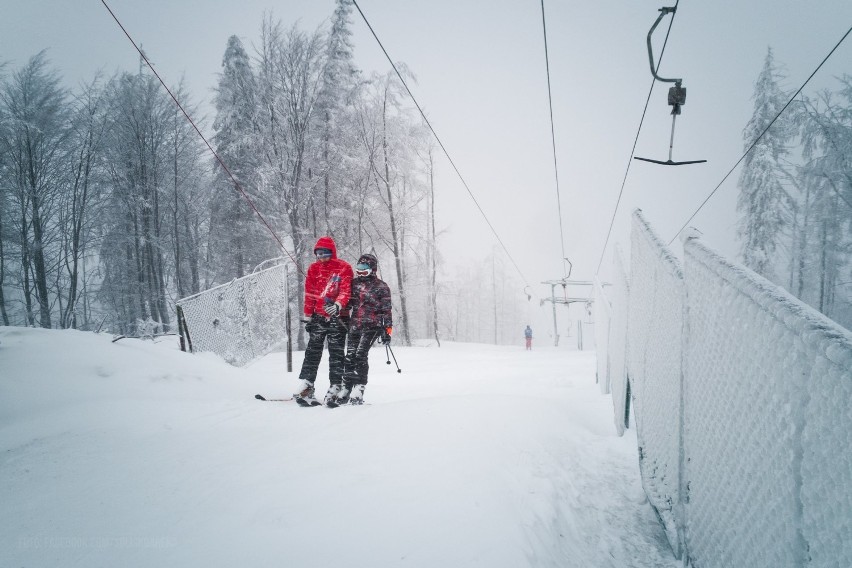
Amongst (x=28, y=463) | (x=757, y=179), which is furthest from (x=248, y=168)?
(x=757, y=179)

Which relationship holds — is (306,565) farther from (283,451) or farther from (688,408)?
(688,408)

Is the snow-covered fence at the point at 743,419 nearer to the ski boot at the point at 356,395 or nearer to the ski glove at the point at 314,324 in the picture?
the ski boot at the point at 356,395

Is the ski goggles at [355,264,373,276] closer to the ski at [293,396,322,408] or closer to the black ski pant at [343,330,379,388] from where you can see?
the black ski pant at [343,330,379,388]

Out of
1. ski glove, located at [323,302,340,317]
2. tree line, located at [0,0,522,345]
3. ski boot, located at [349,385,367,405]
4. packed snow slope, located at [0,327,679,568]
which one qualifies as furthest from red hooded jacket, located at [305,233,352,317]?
tree line, located at [0,0,522,345]

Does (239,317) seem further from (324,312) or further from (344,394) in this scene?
(344,394)

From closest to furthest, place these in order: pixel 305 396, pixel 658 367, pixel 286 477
A: 1. pixel 286 477
2. pixel 658 367
3. pixel 305 396

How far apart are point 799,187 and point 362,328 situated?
27313mm

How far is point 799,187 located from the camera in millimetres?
19516

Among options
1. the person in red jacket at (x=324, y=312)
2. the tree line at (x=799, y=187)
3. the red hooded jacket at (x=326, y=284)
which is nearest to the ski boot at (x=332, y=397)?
the person in red jacket at (x=324, y=312)

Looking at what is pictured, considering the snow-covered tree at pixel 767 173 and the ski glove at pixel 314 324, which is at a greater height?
the snow-covered tree at pixel 767 173

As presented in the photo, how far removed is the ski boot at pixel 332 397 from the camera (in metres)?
4.22

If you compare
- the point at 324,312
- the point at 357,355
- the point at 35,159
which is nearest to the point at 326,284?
the point at 324,312

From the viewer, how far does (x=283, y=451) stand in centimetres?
261

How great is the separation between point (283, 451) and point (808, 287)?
3429 centimetres
